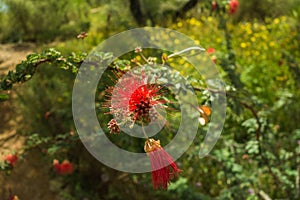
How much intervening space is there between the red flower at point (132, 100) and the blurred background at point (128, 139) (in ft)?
1.32

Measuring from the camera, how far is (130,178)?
2.73 metres

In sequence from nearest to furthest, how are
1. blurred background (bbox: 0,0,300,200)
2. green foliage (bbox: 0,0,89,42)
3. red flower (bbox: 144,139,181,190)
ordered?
red flower (bbox: 144,139,181,190)
blurred background (bbox: 0,0,300,200)
green foliage (bbox: 0,0,89,42)

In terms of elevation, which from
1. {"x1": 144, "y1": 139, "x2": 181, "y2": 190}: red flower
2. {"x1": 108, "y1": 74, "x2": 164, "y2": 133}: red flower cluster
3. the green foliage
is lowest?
{"x1": 144, "y1": 139, "x2": 181, "y2": 190}: red flower

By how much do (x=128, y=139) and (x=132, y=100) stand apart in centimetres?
127

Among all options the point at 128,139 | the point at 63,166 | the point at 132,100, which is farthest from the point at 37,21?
the point at 132,100

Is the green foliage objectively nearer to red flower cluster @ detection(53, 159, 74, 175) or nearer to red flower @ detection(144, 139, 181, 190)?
red flower cluster @ detection(53, 159, 74, 175)

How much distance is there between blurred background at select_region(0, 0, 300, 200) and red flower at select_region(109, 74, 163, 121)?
0.40m

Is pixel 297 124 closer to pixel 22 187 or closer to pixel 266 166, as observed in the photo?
pixel 266 166

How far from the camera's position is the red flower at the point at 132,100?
102 cm

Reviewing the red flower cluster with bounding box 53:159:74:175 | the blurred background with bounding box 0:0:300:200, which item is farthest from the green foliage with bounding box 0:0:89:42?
the red flower cluster with bounding box 53:159:74:175

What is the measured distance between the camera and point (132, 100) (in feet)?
3.38

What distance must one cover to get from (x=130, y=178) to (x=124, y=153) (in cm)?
22

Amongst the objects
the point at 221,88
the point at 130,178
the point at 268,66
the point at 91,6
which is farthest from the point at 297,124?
the point at 91,6

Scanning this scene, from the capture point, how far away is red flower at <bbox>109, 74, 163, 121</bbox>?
102 centimetres
